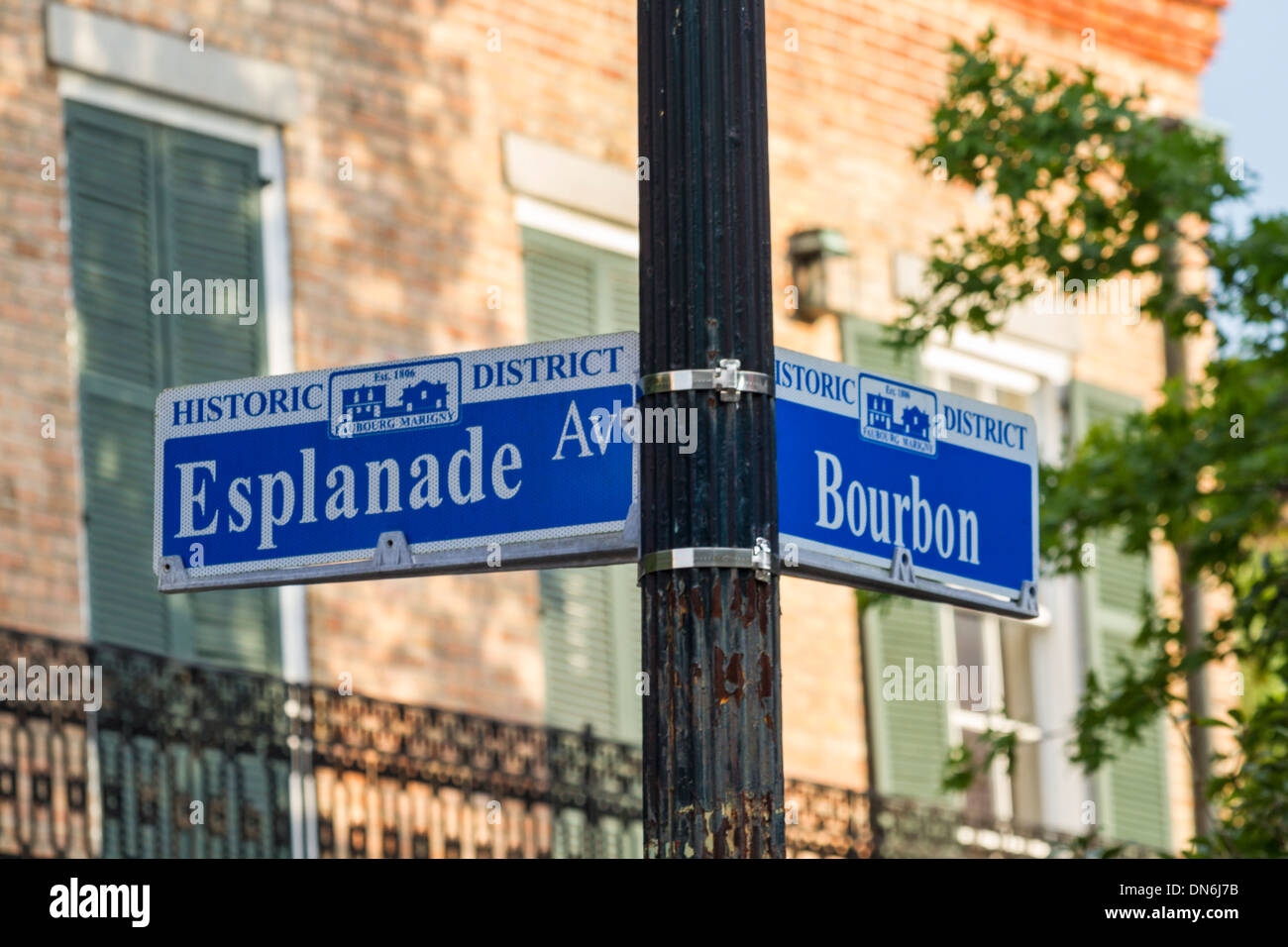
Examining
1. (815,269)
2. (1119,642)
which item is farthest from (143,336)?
(1119,642)

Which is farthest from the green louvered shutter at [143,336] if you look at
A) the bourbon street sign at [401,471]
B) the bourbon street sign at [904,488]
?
the bourbon street sign at [904,488]

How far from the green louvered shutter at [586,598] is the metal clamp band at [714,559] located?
7.81m

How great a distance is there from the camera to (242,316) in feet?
37.4

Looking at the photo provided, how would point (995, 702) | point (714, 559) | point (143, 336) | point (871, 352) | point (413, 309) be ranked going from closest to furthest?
1. point (714, 559)
2. point (143, 336)
3. point (413, 309)
4. point (871, 352)
5. point (995, 702)

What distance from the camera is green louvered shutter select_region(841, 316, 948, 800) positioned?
13.7 m

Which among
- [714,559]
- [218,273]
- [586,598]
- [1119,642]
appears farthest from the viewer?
[1119,642]

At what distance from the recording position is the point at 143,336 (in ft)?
36.2

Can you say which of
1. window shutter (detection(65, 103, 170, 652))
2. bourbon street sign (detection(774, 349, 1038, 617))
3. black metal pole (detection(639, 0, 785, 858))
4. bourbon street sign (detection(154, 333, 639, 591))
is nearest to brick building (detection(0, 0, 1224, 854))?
window shutter (detection(65, 103, 170, 652))

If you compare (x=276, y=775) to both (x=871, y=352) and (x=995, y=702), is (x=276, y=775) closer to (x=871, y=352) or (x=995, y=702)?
(x=871, y=352)

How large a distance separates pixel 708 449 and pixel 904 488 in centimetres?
60

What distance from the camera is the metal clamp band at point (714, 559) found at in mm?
4305

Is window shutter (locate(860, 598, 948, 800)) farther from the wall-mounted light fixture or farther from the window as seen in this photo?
the wall-mounted light fixture

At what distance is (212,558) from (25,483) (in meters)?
5.73
